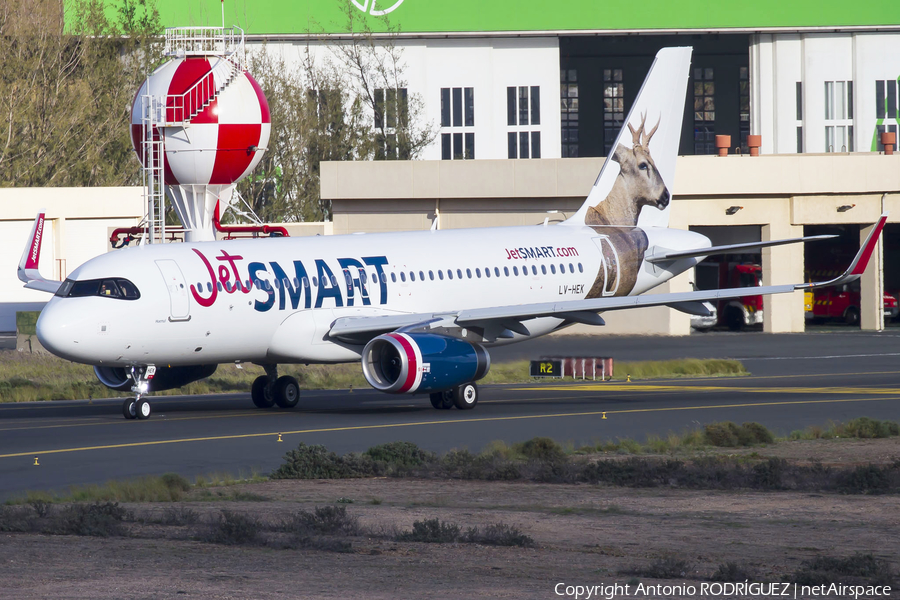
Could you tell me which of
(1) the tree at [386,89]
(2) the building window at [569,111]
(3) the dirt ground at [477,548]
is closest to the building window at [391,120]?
(1) the tree at [386,89]

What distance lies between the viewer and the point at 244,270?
92.5 feet

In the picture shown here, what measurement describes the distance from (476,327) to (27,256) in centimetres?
1182

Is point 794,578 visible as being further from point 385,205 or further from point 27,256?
point 385,205

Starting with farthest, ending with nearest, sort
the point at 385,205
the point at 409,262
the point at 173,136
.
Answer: the point at 385,205
the point at 173,136
the point at 409,262

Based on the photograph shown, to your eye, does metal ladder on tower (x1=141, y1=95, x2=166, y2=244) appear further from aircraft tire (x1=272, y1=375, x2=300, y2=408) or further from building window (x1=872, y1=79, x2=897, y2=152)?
building window (x1=872, y1=79, x2=897, y2=152)

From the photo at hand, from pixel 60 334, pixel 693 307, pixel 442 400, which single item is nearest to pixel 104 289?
pixel 60 334

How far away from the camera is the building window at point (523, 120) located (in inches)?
3369

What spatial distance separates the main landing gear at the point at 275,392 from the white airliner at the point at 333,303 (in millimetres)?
29

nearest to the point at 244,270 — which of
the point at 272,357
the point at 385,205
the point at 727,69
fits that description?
the point at 272,357

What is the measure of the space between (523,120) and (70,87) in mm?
28842

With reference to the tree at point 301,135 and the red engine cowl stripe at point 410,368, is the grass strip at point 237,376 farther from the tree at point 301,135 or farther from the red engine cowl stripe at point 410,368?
the tree at point 301,135

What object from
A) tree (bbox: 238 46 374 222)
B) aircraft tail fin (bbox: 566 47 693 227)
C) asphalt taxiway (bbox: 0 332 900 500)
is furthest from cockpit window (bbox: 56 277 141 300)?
tree (bbox: 238 46 374 222)

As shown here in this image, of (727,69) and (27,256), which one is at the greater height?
(727,69)

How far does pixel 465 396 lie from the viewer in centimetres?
2895
